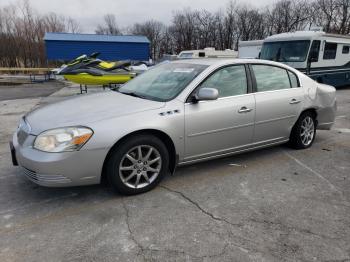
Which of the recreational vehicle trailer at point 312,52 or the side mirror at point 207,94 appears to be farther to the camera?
the recreational vehicle trailer at point 312,52

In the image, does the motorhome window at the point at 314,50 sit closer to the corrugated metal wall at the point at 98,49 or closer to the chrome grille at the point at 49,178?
the chrome grille at the point at 49,178

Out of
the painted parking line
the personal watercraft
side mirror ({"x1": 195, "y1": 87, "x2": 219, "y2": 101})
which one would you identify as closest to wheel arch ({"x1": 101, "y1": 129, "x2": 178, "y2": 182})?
side mirror ({"x1": 195, "y1": 87, "x2": 219, "y2": 101})

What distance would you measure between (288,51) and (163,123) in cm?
1024

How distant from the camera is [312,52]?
11.9 meters

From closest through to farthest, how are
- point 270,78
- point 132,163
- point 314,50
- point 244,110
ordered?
point 132,163 → point 244,110 → point 270,78 → point 314,50

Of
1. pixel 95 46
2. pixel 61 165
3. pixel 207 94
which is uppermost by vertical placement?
pixel 95 46

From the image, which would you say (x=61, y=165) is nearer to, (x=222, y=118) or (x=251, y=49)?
(x=222, y=118)

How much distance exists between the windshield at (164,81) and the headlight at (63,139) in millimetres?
1050

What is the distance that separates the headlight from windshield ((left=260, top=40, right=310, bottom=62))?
35.1ft

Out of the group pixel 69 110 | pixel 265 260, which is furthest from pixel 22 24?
pixel 265 260

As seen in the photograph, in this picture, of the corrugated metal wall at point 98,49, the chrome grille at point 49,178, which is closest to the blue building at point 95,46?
the corrugated metal wall at point 98,49

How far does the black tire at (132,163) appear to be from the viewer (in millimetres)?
3223

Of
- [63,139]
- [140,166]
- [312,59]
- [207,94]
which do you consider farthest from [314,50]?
[63,139]

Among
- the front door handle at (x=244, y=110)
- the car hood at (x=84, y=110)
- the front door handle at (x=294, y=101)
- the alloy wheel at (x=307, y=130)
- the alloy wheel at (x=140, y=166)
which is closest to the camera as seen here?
the car hood at (x=84, y=110)
